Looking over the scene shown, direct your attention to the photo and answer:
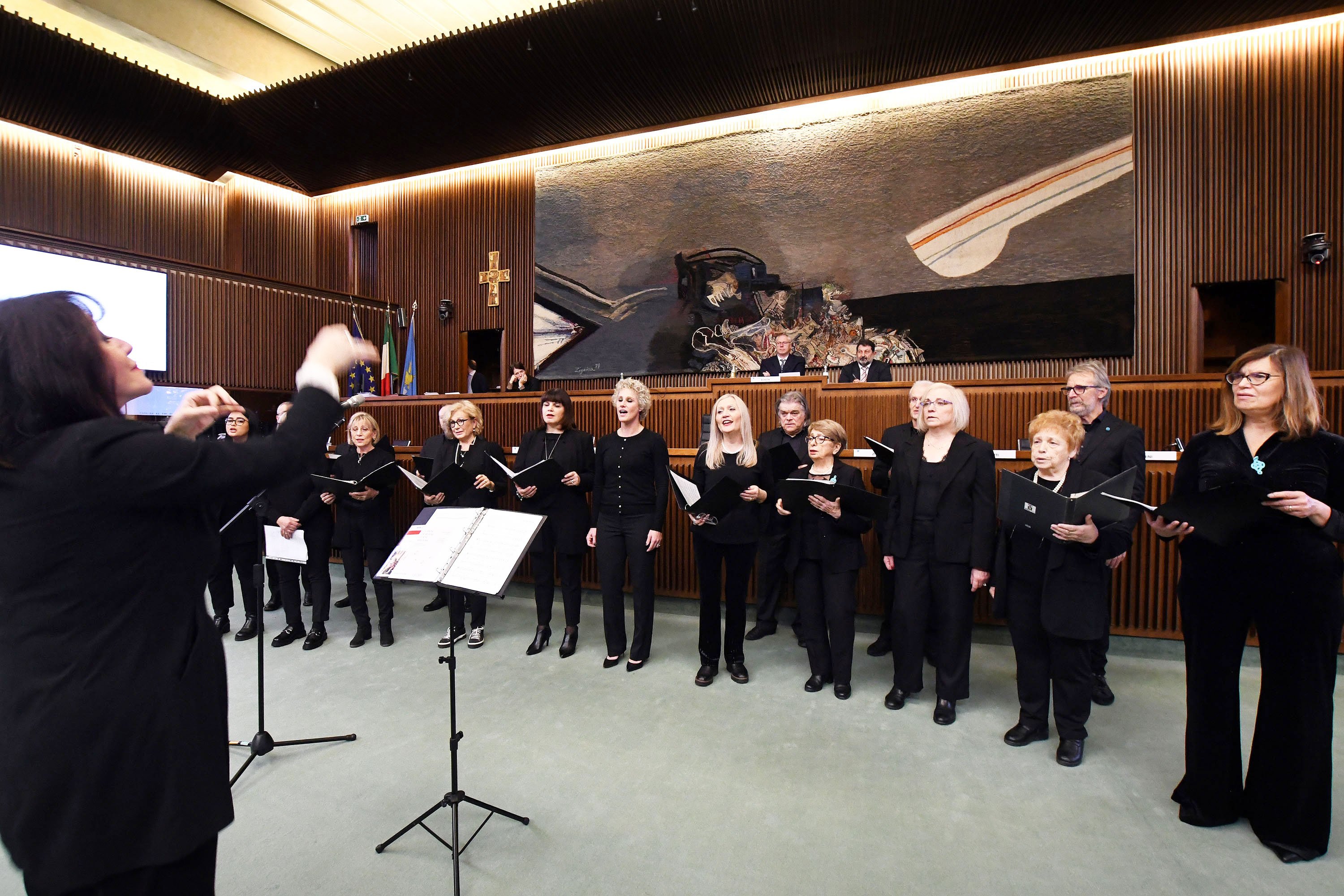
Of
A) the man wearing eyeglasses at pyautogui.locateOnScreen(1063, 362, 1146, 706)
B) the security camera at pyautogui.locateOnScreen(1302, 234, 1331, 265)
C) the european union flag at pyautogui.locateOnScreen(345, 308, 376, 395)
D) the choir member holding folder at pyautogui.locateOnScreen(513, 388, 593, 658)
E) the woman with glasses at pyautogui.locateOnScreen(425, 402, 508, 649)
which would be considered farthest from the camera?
the european union flag at pyautogui.locateOnScreen(345, 308, 376, 395)

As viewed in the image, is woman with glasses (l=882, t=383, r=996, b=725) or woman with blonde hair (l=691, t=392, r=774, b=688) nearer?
woman with glasses (l=882, t=383, r=996, b=725)

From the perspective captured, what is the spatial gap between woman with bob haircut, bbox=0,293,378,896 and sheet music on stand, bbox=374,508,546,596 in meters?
1.05

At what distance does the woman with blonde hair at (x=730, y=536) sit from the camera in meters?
3.80

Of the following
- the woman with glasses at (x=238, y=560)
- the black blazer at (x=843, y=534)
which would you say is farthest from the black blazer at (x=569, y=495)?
the woman with glasses at (x=238, y=560)

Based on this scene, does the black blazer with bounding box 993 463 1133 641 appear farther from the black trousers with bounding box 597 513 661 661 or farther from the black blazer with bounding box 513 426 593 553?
the black blazer with bounding box 513 426 593 553

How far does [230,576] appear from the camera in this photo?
4.88 meters

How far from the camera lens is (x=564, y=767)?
9.32ft

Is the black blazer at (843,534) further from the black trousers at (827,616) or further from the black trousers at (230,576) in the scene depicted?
the black trousers at (230,576)

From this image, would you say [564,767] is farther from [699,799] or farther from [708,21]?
[708,21]

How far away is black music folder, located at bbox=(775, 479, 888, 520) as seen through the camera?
321 centimetres

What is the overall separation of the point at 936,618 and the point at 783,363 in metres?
3.65

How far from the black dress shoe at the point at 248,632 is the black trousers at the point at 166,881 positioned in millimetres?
3960

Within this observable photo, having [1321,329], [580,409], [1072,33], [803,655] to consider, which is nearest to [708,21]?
[1072,33]

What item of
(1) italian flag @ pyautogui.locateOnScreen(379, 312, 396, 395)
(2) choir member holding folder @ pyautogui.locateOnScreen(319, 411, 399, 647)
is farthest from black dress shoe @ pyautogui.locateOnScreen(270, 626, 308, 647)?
(1) italian flag @ pyautogui.locateOnScreen(379, 312, 396, 395)
